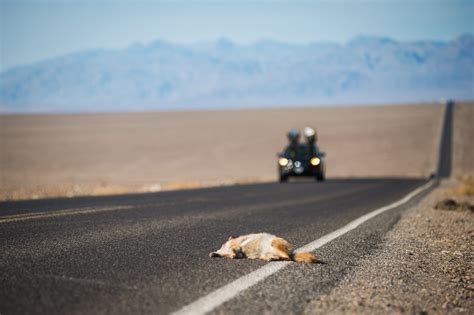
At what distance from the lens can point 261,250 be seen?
20.6ft

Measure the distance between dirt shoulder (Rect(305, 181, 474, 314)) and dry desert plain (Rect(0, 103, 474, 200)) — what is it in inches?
534

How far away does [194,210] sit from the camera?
1161 cm

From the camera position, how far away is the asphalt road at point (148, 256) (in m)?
4.45

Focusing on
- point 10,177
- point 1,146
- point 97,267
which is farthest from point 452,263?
point 1,146

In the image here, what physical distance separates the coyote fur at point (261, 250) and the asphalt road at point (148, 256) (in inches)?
6.4

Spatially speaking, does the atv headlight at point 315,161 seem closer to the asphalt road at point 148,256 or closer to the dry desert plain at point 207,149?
the dry desert plain at point 207,149

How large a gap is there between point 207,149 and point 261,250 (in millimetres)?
55347

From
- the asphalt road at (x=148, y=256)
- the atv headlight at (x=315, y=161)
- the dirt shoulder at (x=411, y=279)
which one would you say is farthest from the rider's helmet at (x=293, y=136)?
the dirt shoulder at (x=411, y=279)

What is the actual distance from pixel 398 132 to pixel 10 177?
152ft

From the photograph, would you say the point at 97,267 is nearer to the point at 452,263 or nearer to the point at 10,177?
the point at 452,263

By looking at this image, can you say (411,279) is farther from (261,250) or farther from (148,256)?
(148,256)

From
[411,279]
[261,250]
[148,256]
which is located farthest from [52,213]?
[411,279]

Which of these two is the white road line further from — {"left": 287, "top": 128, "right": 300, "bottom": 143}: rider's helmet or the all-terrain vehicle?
{"left": 287, "top": 128, "right": 300, "bottom": 143}: rider's helmet

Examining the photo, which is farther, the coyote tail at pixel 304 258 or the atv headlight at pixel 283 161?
the atv headlight at pixel 283 161
